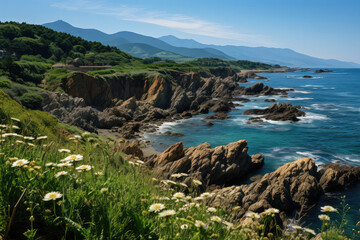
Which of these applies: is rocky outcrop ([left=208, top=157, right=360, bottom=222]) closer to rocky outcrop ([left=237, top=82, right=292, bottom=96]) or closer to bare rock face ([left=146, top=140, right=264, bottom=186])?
bare rock face ([left=146, top=140, right=264, bottom=186])

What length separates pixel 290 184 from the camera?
2023 cm

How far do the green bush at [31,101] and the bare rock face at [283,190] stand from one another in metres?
23.1

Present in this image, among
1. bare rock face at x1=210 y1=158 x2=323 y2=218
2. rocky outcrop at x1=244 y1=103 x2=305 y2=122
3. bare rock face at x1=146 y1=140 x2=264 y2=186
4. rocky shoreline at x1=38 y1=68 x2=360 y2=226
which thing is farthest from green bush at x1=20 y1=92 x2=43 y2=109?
rocky outcrop at x1=244 y1=103 x2=305 y2=122

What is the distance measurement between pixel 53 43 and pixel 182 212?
99710mm

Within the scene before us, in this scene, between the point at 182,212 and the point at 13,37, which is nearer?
the point at 182,212

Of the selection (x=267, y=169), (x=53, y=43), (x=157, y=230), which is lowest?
(x=267, y=169)

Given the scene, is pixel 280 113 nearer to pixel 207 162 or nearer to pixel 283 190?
pixel 207 162

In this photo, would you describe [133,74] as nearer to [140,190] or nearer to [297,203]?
[297,203]

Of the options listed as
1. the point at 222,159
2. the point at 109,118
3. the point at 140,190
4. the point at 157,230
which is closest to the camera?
the point at 157,230

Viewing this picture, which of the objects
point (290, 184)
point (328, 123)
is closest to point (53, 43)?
point (328, 123)

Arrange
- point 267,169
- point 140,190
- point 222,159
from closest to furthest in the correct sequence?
1. point 140,190
2. point 222,159
3. point 267,169

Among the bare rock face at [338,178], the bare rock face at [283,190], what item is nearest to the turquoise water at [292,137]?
the bare rock face at [338,178]

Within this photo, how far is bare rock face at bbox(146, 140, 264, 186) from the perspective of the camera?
74.0 ft

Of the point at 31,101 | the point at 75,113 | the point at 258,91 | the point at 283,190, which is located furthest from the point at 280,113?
the point at 31,101
